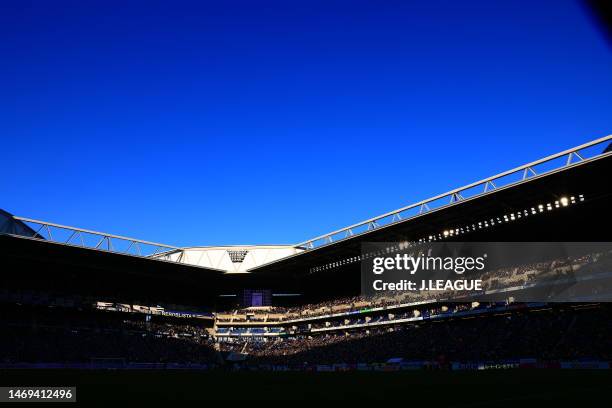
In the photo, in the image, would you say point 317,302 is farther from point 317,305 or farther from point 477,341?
point 477,341

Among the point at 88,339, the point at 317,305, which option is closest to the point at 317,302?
the point at 317,305

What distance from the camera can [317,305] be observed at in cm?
8994

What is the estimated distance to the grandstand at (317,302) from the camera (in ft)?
158

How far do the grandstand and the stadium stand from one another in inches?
8.6

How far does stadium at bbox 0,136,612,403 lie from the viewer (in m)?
47.2

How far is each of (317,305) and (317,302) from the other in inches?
96.0

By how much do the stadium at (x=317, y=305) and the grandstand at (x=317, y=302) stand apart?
0.22 meters

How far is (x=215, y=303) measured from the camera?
98.6 m

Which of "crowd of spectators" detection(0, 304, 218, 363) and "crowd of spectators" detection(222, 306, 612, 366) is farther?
"crowd of spectators" detection(0, 304, 218, 363)

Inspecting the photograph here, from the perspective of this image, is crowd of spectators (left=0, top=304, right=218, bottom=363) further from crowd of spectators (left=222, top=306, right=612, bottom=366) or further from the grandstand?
crowd of spectators (left=222, top=306, right=612, bottom=366)

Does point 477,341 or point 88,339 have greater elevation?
point 477,341

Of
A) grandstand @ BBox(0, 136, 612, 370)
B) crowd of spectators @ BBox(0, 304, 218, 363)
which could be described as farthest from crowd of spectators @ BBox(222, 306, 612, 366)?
crowd of spectators @ BBox(0, 304, 218, 363)

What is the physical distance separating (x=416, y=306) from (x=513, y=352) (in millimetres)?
22121

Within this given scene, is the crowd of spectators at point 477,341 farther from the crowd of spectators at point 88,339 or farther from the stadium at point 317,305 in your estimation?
the crowd of spectators at point 88,339
